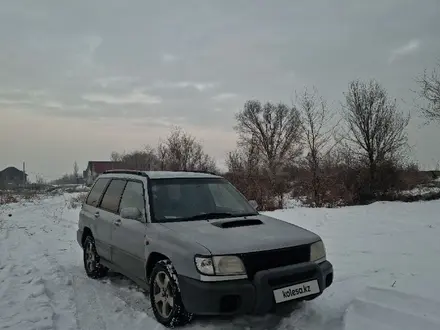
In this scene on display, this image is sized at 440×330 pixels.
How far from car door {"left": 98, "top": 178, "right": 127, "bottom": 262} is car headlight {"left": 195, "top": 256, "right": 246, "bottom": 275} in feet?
7.03

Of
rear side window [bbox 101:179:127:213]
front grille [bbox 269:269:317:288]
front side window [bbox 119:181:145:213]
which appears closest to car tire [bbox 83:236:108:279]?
rear side window [bbox 101:179:127:213]

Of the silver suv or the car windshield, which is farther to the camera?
the car windshield

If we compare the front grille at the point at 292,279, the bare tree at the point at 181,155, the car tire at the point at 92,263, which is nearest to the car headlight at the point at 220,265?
the front grille at the point at 292,279

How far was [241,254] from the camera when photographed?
3.38 metres

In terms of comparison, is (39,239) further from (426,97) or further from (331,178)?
(426,97)

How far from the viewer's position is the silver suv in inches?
131

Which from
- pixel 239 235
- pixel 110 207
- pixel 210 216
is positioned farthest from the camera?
pixel 110 207

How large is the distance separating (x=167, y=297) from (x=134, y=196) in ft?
5.15

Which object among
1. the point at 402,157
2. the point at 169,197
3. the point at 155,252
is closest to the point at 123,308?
the point at 155,252

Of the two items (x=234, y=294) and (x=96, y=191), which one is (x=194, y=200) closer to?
(x=234, y=294)

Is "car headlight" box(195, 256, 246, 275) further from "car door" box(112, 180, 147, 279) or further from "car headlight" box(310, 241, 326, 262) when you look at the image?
"car door" box(112, 180, 147, 279)

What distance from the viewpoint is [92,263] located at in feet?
19.1

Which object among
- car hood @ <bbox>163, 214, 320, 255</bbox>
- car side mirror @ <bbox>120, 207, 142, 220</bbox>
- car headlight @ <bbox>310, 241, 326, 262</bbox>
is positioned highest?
car side mirror @ <bbox>120, 207, 142, 220</bbox>

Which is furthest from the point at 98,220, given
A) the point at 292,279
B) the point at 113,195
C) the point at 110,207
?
the point at 292,279
